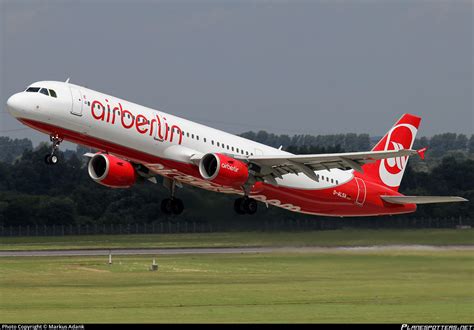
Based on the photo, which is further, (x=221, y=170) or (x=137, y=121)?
(x=221, y=170)

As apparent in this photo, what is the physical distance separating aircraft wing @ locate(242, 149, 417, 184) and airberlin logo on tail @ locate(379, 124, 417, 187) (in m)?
7.01

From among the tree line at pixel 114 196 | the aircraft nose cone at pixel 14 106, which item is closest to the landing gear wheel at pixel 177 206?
the tree line at pixel 114 196

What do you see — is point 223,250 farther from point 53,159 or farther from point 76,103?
point 53,159

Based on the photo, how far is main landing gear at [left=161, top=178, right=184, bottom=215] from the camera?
45.2 m

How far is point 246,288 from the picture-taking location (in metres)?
38.8

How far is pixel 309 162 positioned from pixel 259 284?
5680mm

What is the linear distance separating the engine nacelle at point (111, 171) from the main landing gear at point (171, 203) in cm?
229

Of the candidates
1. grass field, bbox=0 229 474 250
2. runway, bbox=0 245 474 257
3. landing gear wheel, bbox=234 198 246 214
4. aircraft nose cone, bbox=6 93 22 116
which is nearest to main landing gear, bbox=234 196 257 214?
landing gear wheel, bbox=234 198 246 214

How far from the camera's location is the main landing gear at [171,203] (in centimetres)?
4522

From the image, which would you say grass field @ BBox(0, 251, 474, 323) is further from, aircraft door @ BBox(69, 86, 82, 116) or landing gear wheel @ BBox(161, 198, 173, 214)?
aircraft door @ BBox(69, 86, 82, 116)

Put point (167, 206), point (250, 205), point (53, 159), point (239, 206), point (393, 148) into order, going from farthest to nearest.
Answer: point (393, 148) → point (167, 206) → point (239, 206) → point (250, 205) → point (53, 159)

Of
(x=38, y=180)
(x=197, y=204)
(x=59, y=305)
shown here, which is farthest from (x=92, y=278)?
(x=38, y=180)

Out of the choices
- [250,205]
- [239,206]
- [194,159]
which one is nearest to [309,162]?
[250,205]

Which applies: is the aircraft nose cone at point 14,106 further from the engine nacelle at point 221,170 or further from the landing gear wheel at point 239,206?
the landing gear wheel at point 239,206
